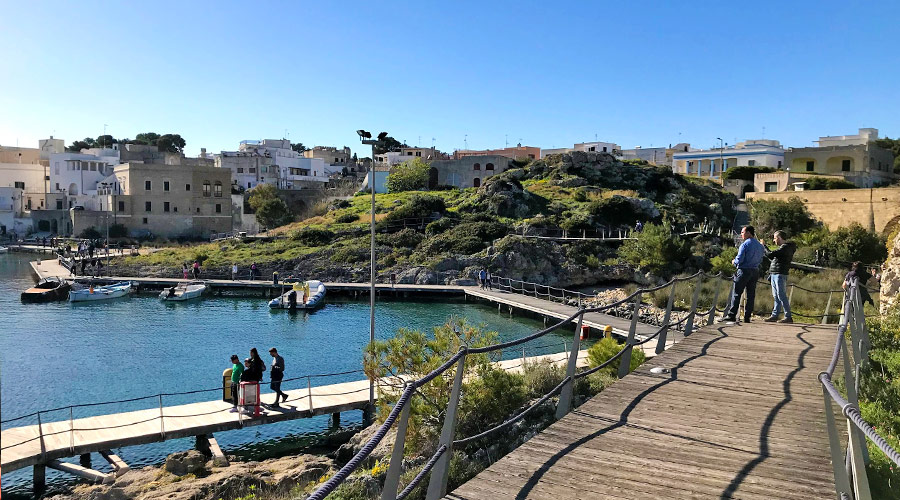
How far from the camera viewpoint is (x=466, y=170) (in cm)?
8138

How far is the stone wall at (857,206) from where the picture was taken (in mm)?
42562

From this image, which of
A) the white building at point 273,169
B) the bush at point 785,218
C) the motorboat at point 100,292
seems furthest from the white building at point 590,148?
the motorboat at point 100,292

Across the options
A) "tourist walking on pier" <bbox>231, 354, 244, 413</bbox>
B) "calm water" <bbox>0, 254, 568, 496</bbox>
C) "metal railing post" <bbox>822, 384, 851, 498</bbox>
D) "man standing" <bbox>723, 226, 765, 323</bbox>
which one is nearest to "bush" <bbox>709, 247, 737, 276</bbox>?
"calm water" <bbox>0, 254, 568, 496</bbox>

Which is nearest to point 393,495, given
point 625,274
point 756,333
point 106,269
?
point 756,333

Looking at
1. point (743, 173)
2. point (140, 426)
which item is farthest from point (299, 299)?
point (743, 173)

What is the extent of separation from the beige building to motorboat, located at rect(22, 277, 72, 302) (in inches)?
1832

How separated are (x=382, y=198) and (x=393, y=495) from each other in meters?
65.8

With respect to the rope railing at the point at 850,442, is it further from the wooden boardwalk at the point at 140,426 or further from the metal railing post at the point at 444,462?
the wooden boardwalk at the point at 140,426

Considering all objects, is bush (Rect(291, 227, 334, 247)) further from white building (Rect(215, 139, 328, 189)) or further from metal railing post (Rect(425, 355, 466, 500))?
metal railing post (Rect(425, 355, 466, 500))

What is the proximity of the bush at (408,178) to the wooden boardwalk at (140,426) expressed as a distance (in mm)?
61329

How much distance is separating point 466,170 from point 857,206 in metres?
45.8

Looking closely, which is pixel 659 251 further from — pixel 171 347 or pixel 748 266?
pixel 748 266

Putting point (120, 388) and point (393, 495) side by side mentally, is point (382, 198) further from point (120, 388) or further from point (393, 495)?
point (393, 495)

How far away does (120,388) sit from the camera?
20.9 m
